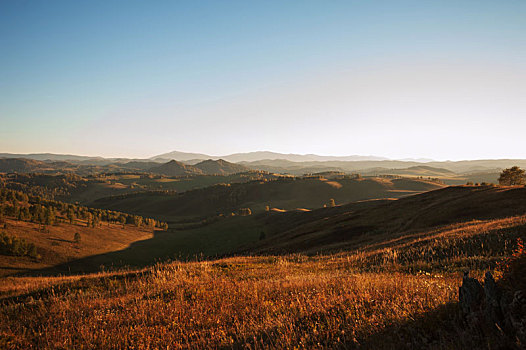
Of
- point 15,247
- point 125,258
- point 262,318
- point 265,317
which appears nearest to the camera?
point 262,318

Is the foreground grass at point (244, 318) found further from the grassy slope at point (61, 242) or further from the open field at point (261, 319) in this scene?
the grassy slope at point (61, 242)

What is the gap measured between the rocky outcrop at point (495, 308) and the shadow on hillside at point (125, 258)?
4970 cm

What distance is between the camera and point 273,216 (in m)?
118

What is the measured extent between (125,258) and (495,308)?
315 feet

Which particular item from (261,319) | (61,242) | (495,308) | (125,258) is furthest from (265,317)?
(61,242)

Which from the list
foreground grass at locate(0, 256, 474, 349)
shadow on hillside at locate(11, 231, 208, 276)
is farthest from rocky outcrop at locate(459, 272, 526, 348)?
shadow on hillside at locate(11, 231, 208, 276)

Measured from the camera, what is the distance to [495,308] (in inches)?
158

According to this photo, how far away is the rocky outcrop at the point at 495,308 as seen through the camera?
12.0 feet

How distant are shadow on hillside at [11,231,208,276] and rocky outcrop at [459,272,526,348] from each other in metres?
49.7

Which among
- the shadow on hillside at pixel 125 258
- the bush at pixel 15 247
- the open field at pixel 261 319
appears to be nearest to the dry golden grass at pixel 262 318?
the open field at pixel 261 319

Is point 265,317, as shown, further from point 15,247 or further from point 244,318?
point 15,247

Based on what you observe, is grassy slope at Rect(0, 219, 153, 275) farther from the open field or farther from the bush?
the open field

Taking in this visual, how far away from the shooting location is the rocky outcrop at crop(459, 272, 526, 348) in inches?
144

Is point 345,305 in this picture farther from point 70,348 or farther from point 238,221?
point 238,221
